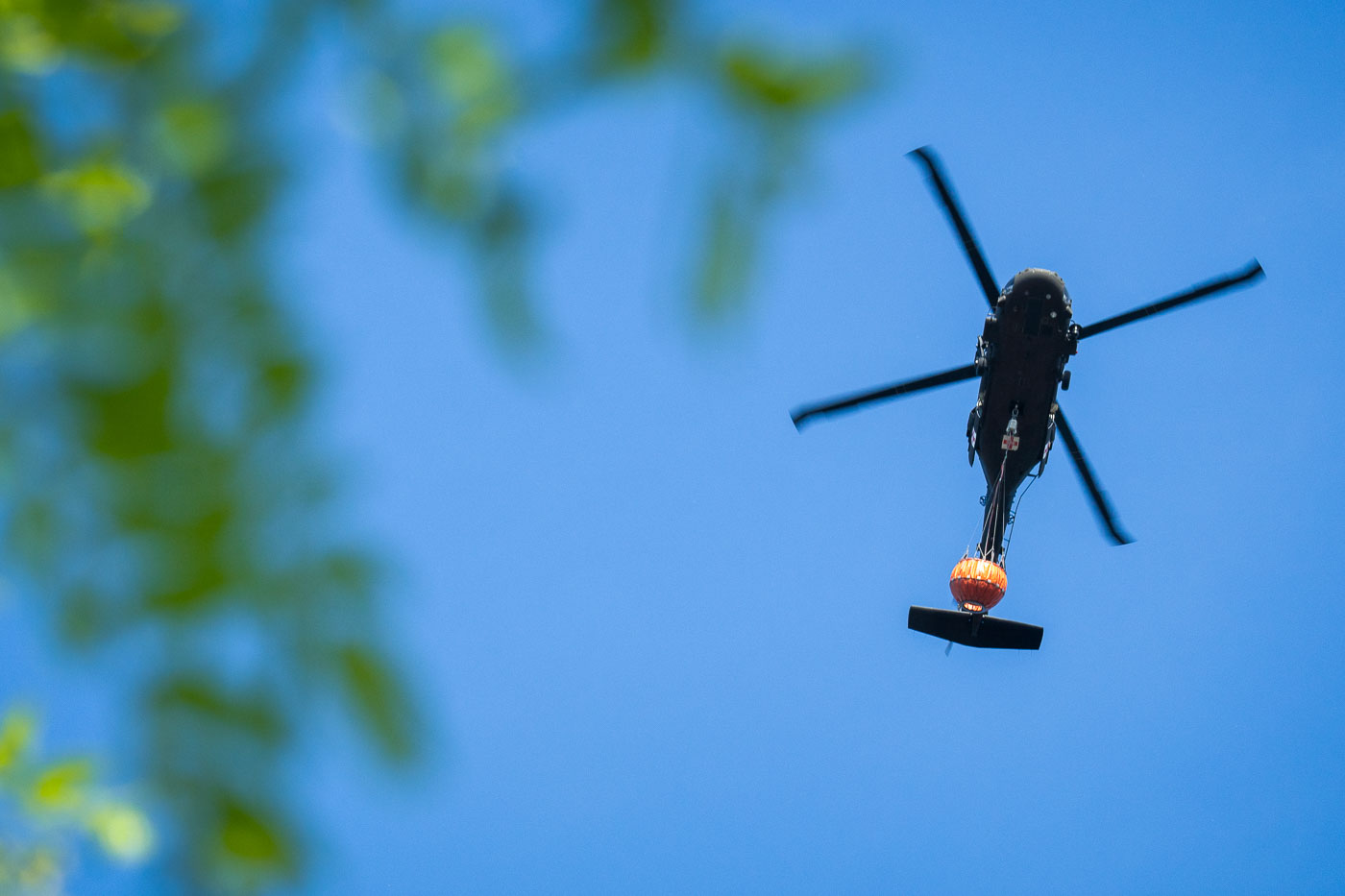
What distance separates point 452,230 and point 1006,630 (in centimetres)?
1498

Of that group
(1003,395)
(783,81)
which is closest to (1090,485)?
(1003,395)

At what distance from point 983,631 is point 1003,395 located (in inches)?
136

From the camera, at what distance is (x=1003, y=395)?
14.9 metres

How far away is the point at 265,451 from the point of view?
4.87ft

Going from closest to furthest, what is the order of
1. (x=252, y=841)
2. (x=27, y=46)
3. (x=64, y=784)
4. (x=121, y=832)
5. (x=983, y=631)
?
(x=252, y=841) → (x=27, y=46) → (x=121, y=832) → (x=64, y=784) → (x=983, y=631)

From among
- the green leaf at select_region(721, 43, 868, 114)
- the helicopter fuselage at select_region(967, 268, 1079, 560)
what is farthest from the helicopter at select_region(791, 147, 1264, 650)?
the green leaf at select_region(721, 43, 868, 114)

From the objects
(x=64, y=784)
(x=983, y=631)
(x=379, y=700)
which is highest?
(x=983, y=631)

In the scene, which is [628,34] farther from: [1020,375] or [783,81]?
[1020,375]

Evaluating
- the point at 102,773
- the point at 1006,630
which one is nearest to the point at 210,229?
the point at 102,773

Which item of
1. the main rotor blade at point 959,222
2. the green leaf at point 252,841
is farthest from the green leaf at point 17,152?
the main rotor blade at point 959,222

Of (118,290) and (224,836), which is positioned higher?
(118,290)

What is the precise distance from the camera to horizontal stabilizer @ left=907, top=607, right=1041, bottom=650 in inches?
600

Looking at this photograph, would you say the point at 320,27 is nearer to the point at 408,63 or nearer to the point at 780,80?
the point at 408,63

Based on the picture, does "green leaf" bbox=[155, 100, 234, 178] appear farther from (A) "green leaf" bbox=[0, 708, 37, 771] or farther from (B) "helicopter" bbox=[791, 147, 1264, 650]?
(B) "helicopter" bbox=[791, 147, 1264, 650]
